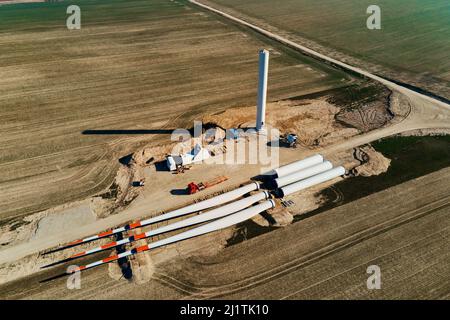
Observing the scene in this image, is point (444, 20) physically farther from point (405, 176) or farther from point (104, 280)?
point (104, 280)

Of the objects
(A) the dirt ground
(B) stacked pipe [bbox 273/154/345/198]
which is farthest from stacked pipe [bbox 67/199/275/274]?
(B) stacked pipe [bbox 273/154/345/198]

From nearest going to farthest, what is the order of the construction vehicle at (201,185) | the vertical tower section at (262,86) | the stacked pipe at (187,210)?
the stacked pipe at (187,210)
the construction vehicle at (201,185)
the vertical tower section at (262,86)

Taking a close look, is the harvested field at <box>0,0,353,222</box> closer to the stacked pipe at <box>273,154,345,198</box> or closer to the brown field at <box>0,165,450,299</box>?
the brown field at <box>0,165,450,299</box>

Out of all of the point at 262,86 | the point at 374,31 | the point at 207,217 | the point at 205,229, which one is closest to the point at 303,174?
the point at 207,217

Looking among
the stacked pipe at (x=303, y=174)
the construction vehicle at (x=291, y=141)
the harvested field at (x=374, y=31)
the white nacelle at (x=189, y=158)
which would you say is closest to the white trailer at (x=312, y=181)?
the stacked pipe at (x=303, y=174)

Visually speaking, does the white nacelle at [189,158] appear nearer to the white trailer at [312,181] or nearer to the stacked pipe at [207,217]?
the stacked pipe at [207,217]

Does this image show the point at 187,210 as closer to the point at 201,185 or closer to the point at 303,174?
the point at 201,185
